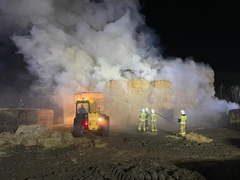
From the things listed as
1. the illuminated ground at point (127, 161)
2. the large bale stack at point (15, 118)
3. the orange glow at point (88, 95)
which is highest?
the orange glow at point (88, 95)

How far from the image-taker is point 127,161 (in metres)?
10.7

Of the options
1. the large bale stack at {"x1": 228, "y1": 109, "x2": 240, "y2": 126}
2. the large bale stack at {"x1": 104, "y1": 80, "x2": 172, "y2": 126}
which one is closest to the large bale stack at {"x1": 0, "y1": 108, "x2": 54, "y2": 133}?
the large bale stack at {"x1": 104, "y1": 80, "x2": 172, "y2": 126}

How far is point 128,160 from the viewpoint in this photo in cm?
1096

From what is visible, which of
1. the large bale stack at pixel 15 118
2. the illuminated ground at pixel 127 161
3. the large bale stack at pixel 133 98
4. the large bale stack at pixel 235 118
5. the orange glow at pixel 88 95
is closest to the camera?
the illuminated ground at pixel 127 161

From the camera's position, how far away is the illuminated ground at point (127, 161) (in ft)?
29.0

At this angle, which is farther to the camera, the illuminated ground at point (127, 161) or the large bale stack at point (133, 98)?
the large bale stack at point (133, 98)

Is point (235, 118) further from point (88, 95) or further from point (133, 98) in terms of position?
point (88, 95)

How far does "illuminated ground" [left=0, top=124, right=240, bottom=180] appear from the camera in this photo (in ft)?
29.0

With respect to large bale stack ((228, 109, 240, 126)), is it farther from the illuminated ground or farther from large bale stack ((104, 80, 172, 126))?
the illuminated ground

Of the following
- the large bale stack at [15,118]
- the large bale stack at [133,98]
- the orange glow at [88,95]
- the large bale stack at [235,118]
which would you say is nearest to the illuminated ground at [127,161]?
the large bale stack at [15,118]

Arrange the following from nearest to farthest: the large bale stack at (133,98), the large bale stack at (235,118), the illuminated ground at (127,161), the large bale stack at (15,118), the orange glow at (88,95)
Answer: the illuminated ground at (127,161) < the large bale stack at (15,118) < the large bale stack at (235,118) < the orange glow at (88,95) < the large bale stack at (133,98)

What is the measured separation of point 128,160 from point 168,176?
9.34ft

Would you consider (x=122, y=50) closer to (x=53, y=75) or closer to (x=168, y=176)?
(x=53, y=75)

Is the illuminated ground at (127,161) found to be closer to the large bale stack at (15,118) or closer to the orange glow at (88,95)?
the large bale stack at (15,118)
